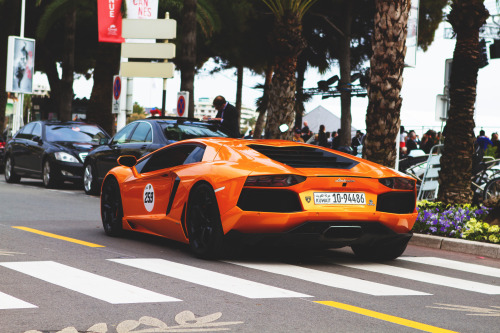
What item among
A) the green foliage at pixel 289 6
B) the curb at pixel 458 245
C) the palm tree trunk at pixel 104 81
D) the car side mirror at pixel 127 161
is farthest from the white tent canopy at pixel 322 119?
the car side mirror at pixel 127 161

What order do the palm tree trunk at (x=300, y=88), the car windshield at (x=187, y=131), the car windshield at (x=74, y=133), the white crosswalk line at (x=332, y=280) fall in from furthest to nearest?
the palm tree trunk at (x=300, y=88), the car windshield at (x=74, y=133), the car windshield at (x=187, y=131), the white crosswalk line at (x=332, y=280)

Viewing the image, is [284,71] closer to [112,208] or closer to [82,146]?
[82,146]

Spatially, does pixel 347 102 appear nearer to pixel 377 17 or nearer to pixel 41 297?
pixel 377 17

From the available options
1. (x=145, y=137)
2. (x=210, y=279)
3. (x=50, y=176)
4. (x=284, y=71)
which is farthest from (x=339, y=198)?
(x=50, y=176)

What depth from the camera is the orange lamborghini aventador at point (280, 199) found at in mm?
7211

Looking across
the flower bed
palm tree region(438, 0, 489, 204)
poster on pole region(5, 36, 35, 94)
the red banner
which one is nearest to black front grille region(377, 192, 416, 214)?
the flower bed

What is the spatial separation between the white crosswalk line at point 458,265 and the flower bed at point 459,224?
1.24 metres

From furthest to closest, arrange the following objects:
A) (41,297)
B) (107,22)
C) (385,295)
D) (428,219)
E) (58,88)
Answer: (58,88) → (107,22) → (428,219) → (385,295) → (41,297)

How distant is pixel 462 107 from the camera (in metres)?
12.0

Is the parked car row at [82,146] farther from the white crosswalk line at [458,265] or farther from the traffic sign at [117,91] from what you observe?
the white crosswalk line at [458,265]

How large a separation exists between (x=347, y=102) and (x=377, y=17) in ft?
77.3

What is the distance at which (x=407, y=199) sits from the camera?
7816mm

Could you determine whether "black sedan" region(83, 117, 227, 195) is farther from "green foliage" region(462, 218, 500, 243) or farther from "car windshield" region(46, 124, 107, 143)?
"green foliage" region(462, 218, 500, 243)

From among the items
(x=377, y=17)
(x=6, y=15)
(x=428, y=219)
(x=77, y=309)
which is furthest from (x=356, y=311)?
(x=6, y=15)
